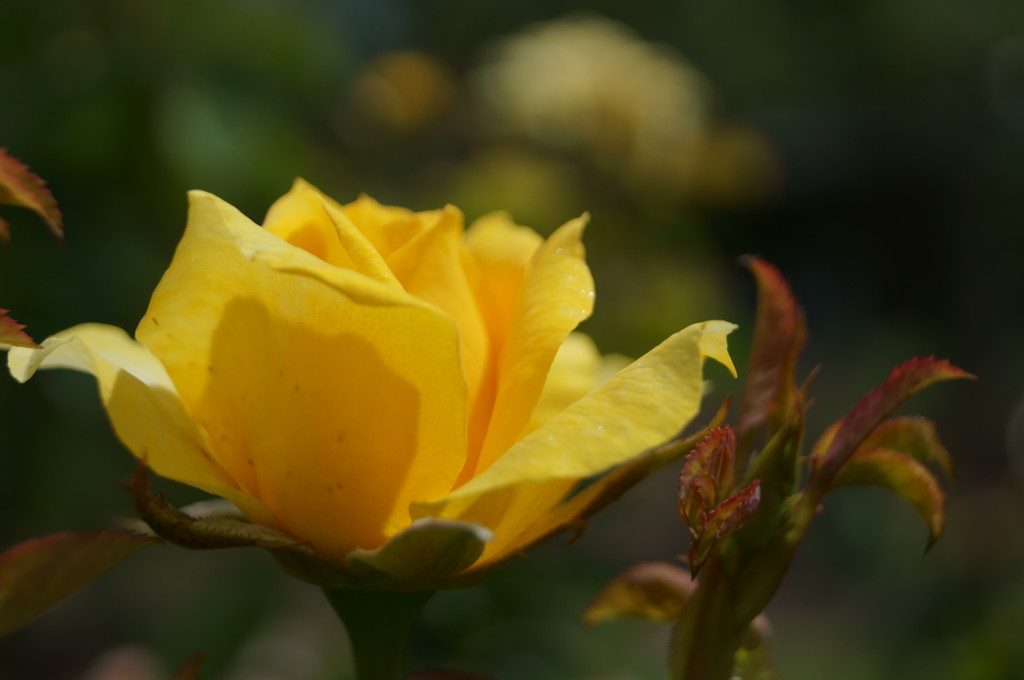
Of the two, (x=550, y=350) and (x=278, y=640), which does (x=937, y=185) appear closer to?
(x=278, y=640)

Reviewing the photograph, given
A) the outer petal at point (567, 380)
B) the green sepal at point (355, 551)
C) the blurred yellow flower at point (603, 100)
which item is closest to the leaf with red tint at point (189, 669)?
the green sepal at point (355, 551)

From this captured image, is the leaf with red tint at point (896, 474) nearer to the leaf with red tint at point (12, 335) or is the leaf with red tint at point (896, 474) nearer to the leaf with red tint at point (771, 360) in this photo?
the leaf with red tint at point (771, 360)

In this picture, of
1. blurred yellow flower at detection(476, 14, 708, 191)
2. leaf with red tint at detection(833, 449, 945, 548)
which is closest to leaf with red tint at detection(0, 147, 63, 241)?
leaf with red tint at detection(833, 449, 945, 548)

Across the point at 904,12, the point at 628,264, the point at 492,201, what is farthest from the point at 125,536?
the point at 904,12

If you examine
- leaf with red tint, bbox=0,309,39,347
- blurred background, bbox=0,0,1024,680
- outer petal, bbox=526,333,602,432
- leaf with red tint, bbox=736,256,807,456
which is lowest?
blurred background, bbox=0,0,1024,680

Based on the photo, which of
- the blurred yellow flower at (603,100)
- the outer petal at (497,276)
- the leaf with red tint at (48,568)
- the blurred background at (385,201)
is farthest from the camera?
the blurred yellow flower at (603,100)

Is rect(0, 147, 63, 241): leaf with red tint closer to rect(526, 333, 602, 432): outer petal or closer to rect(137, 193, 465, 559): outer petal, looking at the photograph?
rect(137, 193, 465, 559): outer petal
